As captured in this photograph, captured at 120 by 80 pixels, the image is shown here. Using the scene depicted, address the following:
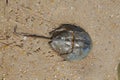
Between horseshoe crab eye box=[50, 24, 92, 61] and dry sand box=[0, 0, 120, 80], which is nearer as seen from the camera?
dry sand box=[0, 0, 120, 80]

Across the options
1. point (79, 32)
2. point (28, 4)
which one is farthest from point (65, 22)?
point (28, 4)

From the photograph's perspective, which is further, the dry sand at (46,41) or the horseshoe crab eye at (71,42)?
the horseshoe crab eye at (71,42)

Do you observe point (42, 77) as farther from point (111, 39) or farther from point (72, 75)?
point (111, 39)
